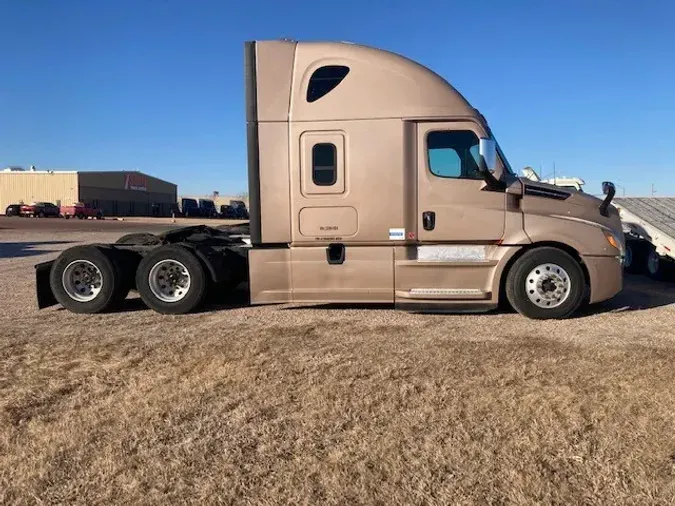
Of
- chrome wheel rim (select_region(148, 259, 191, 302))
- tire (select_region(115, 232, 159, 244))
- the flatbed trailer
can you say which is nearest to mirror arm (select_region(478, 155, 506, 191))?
chrome wheel rim (select_region(148, 259, 191, 302))

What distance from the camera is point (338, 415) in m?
4.02

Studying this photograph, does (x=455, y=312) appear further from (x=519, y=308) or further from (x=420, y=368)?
(x=420, y=368)

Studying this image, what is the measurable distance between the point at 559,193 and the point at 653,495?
16.6 ft

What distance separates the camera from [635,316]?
7438 millimetres

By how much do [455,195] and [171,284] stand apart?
4027 millimetres

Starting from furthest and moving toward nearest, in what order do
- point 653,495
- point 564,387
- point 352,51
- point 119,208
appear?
1. point 119,208
2. point 352,51
3. point 564,387
4. point 653,495

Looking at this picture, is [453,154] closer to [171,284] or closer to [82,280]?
[171,284]

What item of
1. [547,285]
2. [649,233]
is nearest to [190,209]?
[649,233]

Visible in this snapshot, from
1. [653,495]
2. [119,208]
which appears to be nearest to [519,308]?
[653,495]

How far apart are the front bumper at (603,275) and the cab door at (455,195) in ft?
4.11

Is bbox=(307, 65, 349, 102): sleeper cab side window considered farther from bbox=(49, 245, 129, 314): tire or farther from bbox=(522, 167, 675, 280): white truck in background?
bbox=(522, 167, 675, 280): white truck in background

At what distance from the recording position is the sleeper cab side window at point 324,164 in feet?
23.8

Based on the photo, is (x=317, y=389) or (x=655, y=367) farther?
(x=655, y=367)

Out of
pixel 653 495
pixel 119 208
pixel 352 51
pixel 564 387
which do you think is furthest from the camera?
pixel 119 208
